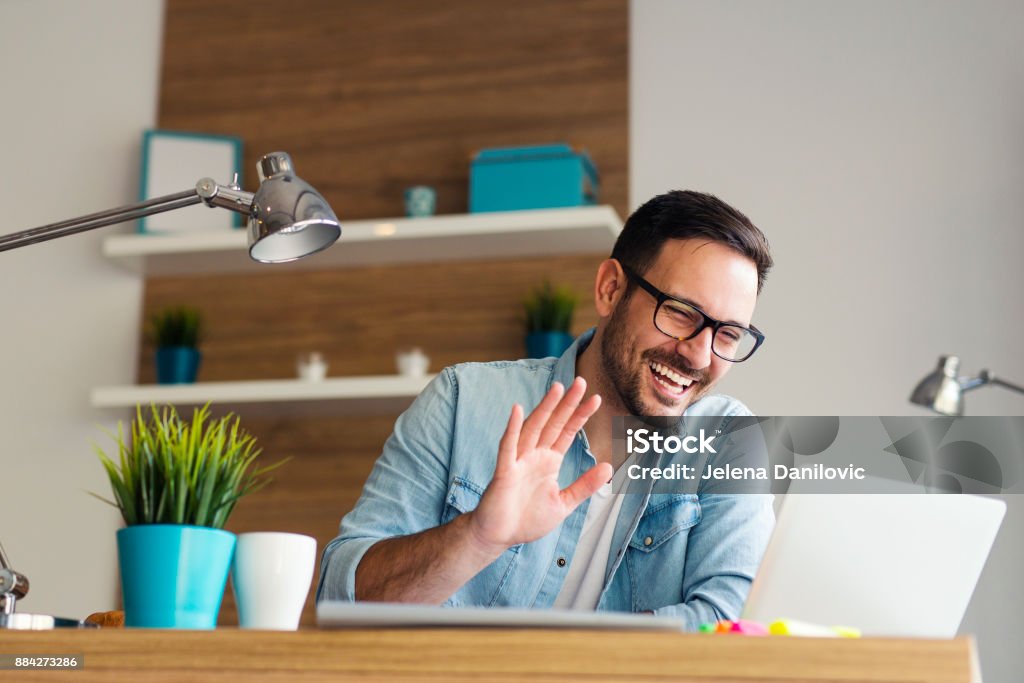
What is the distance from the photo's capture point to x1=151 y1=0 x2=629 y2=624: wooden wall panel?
341 centimetres

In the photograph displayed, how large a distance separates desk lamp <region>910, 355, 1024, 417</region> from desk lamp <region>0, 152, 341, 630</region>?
1574 mm

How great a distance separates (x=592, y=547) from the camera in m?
1.97

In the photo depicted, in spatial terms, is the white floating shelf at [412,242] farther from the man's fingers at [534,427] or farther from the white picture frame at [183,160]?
the man's fingers at [534,427]

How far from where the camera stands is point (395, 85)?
3635 millimetres

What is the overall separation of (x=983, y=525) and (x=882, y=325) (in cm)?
186

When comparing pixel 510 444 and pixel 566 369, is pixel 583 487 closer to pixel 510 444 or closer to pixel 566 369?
pixel 510 444

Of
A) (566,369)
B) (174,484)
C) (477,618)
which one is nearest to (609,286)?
(566,369)

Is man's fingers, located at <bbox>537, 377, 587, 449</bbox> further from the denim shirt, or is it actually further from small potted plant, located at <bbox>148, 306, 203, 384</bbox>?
small potted plant, located at <bbox>148, 306, 203, 384</bbox>

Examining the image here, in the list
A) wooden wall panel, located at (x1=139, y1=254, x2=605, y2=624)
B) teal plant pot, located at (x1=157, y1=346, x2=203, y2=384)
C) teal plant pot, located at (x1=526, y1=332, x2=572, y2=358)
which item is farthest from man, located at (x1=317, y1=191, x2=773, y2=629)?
teal plant pot, located at (x1=157, y1=346, x2=203, y2=384)

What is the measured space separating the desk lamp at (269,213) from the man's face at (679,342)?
565mm

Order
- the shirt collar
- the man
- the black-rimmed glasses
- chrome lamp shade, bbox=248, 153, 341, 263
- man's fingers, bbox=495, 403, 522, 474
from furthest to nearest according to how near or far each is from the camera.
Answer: the shirt collar < the black-rimmed glasses < the man < chrome lamp shade, bbox=248, 153, 341, 263 < man's fingers, bbox=495, 403, 522, 474

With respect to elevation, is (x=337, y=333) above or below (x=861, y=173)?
below

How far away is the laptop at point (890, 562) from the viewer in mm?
1342

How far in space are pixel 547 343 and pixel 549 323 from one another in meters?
0.07
